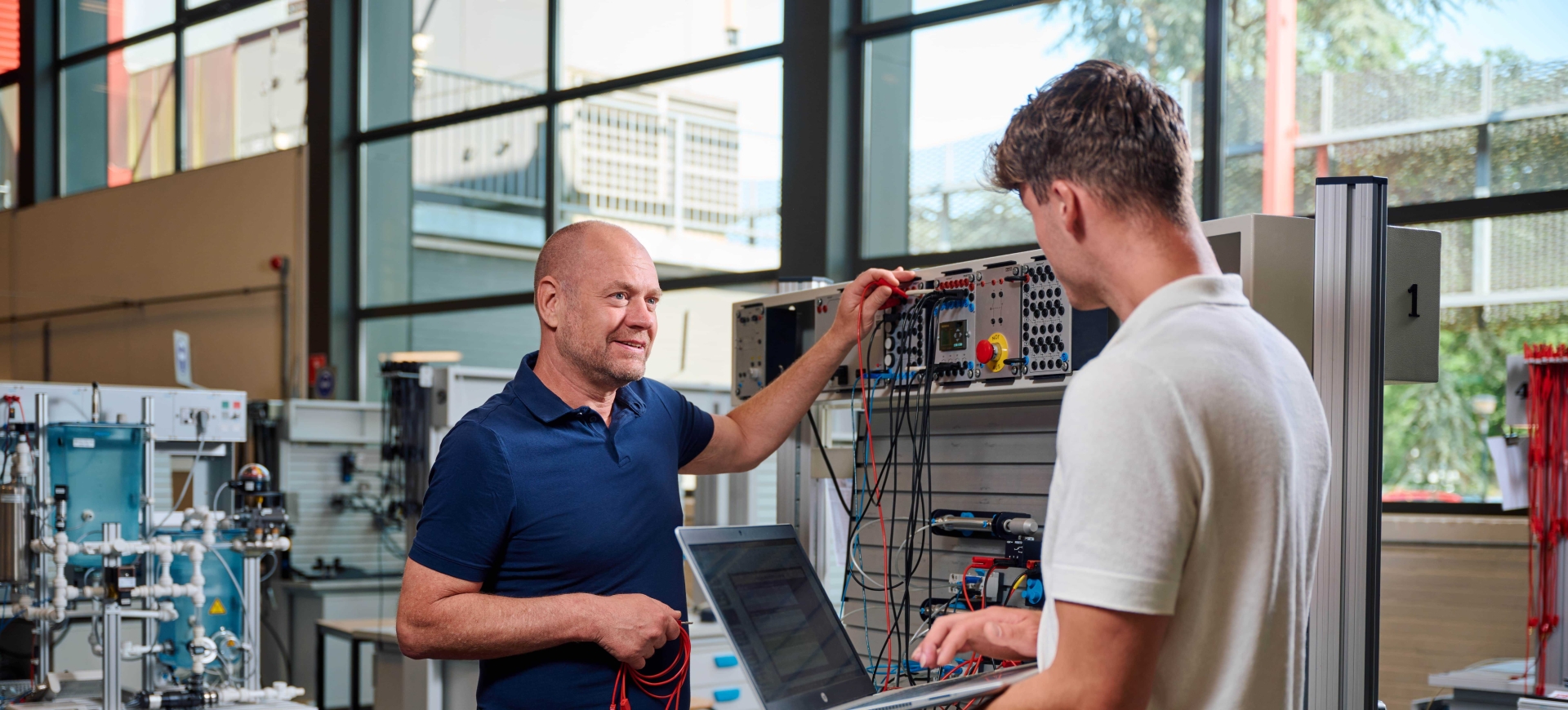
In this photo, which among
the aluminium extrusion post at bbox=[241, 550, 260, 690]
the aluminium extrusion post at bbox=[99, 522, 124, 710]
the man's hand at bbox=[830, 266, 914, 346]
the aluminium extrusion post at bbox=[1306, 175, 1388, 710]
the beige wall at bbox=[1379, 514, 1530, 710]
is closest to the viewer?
the aluminium extrusion post at bbox=[1306, 175, 1388, 710]

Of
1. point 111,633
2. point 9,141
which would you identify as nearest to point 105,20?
point 9,141

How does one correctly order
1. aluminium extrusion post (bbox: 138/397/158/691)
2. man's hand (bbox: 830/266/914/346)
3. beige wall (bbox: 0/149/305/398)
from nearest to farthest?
man's hand (bbox: 830/266/914/346), aluminium extrusion post (bbox: 138/397/158/691), beige wall (bbox: 0/149/305/398)

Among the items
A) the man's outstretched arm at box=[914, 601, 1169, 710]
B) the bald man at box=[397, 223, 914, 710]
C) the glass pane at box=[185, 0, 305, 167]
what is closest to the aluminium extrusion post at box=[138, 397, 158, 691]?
the bald man at box=[397, 223, 914, 710]

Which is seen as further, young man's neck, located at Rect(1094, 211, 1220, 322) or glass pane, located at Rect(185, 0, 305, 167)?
glass pane, located at Rect(185, 0, 305, 167)

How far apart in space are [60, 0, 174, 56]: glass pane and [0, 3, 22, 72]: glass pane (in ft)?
1.32

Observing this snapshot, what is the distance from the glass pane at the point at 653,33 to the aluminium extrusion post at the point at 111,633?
3540 millimetres

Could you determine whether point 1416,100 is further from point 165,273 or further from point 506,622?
point 165,273

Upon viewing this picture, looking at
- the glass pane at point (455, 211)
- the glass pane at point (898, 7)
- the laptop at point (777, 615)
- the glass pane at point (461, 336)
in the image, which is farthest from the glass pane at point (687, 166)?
the laptop at point (777, 615)

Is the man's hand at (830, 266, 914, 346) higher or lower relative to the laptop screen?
higher

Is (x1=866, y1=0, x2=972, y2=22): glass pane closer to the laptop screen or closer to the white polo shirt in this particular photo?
the laptop screen

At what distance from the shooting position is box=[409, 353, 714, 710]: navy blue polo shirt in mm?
1826

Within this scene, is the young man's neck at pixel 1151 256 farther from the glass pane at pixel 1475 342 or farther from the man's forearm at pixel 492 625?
the glass pane at pixel 1475 342

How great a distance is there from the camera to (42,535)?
135 inches

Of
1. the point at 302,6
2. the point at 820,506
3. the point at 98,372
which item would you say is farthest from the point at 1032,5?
the point at 98,372
